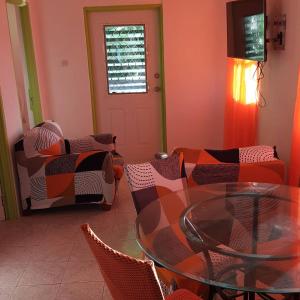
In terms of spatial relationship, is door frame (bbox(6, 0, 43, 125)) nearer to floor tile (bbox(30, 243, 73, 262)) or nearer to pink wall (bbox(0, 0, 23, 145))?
pink wall (bbox(0, 0, 23, 145))

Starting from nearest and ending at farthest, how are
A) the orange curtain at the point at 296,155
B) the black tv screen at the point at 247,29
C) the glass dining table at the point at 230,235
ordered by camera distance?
the glass dining table at the point at 230,235 → the orange curtain at the point at 296,155 → the black tv screen at the point at 247,29

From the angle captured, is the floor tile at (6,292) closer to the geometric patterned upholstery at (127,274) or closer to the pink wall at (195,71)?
the geometric patterned upholstery at (127,274)

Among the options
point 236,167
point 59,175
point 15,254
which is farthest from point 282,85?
point 15,254

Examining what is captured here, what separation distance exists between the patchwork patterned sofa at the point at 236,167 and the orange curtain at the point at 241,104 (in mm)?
1412

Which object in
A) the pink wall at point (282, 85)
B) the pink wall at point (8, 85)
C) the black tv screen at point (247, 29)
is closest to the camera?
the pink wall at point (282, 85)

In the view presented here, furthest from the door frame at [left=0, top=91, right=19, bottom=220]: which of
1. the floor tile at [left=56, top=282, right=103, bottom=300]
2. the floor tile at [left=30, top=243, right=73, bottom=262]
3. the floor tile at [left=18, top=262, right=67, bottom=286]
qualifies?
the floor tile at [left=56, top=282, right=103, bottom=300]

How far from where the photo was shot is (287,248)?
1.67 metres

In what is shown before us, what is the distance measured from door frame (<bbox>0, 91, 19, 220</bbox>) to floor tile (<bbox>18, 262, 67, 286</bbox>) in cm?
92

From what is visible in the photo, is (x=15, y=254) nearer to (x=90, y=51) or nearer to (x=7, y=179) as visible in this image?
(x=7, y=179)

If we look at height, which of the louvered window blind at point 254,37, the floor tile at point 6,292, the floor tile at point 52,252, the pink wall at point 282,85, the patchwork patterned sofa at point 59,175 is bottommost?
the floor tile at point 6,292

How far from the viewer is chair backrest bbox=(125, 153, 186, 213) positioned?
88.6 inches

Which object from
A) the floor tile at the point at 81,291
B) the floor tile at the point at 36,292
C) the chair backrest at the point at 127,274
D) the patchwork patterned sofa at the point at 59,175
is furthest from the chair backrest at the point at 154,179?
the patchwork patterned sofa at the point at 59,175

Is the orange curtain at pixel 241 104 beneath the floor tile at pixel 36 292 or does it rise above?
above

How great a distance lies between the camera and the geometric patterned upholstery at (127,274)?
1.16m
